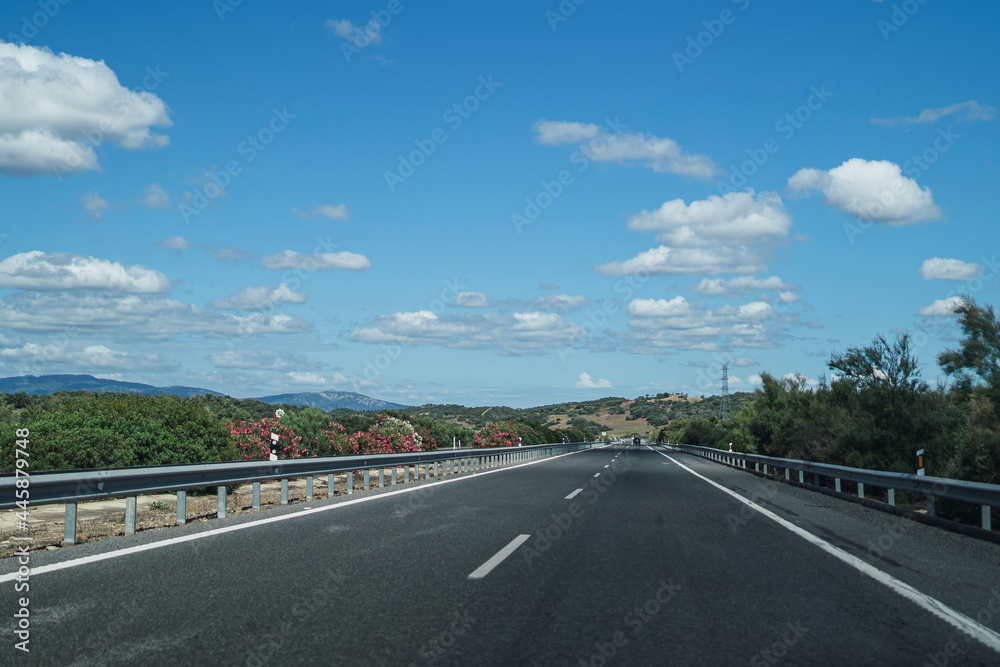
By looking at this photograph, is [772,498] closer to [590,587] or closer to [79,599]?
[590,587]

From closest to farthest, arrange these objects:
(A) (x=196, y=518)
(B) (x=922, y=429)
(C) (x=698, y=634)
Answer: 1. (C) (x=698, y=634)
2. (A) (x=196, y=518)
3. (B) (x=922, y=429)

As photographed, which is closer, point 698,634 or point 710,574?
point 698,634

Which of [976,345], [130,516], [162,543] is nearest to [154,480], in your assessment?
[130,516]

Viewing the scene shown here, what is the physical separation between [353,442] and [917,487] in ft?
74.3

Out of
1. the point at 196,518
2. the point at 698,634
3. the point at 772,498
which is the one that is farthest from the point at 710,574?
the point at 772,498

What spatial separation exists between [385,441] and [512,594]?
26.6m

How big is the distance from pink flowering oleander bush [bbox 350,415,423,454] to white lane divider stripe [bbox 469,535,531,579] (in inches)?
842

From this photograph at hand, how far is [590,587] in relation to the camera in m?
6.62

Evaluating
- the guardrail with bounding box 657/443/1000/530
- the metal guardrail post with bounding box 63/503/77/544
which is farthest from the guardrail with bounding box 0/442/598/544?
the guardrail with bounding box 657/443/1000/530

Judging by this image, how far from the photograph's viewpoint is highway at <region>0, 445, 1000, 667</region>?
477 cm

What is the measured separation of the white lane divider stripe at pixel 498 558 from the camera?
7156 mm

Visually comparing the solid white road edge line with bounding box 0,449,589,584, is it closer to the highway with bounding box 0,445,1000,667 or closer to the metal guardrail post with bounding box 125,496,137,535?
the highway with bounding box 0,445,1000,667

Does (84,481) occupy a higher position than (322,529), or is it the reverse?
(84,481)

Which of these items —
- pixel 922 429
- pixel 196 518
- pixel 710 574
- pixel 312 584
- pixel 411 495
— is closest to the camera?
pixel 312 584
